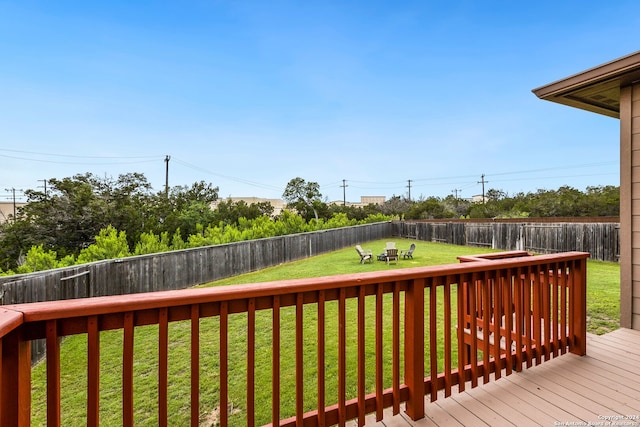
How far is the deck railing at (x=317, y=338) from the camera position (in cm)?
113

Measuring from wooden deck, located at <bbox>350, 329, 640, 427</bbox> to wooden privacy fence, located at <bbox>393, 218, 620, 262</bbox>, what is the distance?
8.16 meters

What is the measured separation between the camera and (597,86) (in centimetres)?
342

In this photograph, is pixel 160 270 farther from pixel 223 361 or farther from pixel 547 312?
pixel 547 312

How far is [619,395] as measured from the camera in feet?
7.13

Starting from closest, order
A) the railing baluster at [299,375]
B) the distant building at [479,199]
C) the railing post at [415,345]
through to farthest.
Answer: the railing baluster at [299,375] < the railing post at [415,345] < the distant building at [479,199]

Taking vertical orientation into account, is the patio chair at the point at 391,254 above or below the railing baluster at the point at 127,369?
below

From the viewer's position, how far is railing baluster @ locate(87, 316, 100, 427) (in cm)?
117

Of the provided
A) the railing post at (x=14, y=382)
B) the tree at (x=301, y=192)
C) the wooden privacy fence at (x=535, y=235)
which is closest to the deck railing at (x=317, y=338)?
the railing post at (x=14, y=382)

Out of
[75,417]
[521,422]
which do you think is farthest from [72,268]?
[521,422]

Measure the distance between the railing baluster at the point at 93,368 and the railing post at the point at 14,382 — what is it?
0.59 ft

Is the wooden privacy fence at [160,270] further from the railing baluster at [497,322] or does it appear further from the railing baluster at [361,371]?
the railing baluster at [497,322]

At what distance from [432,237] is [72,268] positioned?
17016mm

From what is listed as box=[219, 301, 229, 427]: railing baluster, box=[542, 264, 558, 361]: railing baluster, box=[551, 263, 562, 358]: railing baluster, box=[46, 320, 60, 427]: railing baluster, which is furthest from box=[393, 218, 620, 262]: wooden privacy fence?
box=[46, 320, 60, 427]: railing baluster

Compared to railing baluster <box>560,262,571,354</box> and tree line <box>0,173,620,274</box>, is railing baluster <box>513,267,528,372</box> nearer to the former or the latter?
railing baluster <box>560,262,571,354</box>
